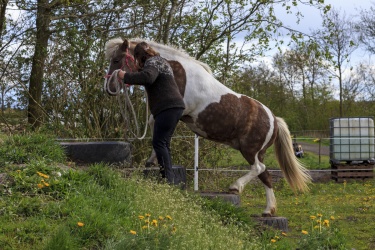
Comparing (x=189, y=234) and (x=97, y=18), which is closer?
(x=189, y=234)

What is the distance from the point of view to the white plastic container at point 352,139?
48.6 ft

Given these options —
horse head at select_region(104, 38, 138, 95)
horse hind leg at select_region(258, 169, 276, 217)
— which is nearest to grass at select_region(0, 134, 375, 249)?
horse hind leg at select_region(258, 169, 276, 217)

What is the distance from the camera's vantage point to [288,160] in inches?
282

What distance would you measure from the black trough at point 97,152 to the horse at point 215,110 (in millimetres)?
683

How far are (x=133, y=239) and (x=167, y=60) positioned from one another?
324 cm

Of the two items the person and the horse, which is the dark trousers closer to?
the person

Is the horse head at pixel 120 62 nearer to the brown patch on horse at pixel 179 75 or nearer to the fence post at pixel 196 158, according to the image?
the brown patch on horse at pixel 179 75

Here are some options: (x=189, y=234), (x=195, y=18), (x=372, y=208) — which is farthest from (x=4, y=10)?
(x=189, y=234)

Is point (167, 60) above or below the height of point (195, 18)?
below

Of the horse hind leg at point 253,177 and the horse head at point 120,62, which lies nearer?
the horse head at point 120,62

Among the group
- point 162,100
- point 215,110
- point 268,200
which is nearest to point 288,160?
point 268,200

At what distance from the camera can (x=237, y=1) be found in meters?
12.4

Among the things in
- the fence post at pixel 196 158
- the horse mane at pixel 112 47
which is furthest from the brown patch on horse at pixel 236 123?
the fence post at pixel 196 158

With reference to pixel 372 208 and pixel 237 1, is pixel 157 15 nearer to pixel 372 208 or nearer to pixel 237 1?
pixel 237 1
